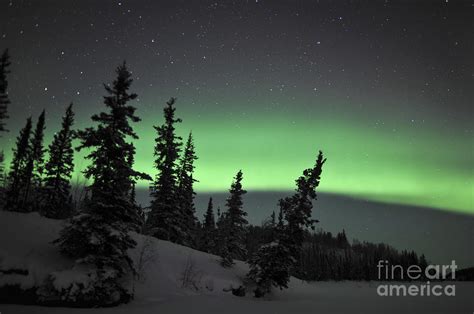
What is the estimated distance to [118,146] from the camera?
60.1 feet

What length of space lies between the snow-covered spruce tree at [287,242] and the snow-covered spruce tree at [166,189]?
969 centimetres

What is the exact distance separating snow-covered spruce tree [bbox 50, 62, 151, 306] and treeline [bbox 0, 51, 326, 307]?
5 cm

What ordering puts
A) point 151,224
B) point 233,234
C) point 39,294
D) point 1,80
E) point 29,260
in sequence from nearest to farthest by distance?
1. point 39,294
2. point 29,260
3. point 1,80
4. point 151,224
5. point 233,234

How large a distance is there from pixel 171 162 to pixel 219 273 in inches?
485

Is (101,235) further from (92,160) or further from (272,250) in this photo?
(272,250)

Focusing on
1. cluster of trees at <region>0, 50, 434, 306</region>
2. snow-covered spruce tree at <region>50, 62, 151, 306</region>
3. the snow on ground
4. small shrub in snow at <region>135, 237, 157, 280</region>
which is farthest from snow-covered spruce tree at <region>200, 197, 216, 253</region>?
snow-covered spruce tree at <region>50, 62, 151, 306</region>

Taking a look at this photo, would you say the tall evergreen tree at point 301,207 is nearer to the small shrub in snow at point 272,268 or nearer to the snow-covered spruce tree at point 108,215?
the small shrub in snow at point 272,268

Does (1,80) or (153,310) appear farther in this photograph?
(1,80)

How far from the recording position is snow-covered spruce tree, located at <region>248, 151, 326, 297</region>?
27.0 m

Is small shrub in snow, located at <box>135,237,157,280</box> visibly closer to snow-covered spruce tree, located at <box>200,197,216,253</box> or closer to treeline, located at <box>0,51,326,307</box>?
treeline, located at <box>0,51,326,307</box>

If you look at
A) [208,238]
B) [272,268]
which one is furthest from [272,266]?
[208,238]

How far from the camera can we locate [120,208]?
18172mm

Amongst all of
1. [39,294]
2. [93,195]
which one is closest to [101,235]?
[93,195]

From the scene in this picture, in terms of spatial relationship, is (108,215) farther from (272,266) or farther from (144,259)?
(272,266)
